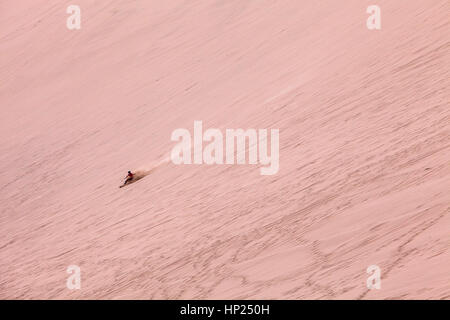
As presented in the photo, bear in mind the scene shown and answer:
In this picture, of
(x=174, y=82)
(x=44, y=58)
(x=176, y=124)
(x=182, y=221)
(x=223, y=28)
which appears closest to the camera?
(x=182, y=221)

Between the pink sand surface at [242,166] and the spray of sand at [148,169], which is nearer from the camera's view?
the pink sand surface at [242,166]

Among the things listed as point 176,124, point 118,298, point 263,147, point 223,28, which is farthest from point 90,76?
point 118,298

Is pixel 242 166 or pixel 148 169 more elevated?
pixel 148 169

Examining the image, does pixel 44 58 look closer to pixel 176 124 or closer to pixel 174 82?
pixel 174 82

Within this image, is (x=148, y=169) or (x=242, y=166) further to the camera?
(x=148, y=169)

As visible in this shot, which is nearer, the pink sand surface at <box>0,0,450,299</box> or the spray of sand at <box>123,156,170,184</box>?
the pink sand surface at <box>0,0,450,299</box>

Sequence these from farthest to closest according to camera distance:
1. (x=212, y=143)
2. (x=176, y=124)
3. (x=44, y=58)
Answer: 1. (x=44, y=58)
2. (x=176, y=124)
3. (x=212, y=143)

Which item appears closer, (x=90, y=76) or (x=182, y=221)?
(x=182, y=221)

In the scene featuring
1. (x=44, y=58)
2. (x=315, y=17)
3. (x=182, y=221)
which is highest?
(x=44, y=58)
